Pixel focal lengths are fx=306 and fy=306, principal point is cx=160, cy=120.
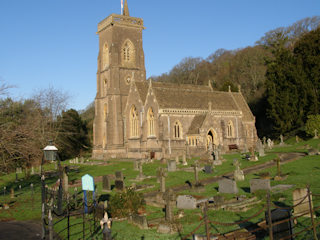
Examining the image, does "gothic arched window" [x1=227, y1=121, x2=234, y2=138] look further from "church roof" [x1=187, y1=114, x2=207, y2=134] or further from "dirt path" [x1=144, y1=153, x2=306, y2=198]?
"dirt path" [x1=144, y1=153, x2=306, y2=198]

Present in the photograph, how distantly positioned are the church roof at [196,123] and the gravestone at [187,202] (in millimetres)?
22309

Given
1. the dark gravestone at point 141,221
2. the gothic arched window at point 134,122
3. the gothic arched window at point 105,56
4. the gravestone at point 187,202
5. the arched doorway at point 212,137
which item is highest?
the gothic arched window at point 105,56

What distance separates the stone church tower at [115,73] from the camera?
44500 millimetres

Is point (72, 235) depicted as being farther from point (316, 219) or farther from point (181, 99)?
point (181, 99)

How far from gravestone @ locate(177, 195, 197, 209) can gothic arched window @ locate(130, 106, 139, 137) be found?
91.7 feet

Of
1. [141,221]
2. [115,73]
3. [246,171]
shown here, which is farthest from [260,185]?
[115,73]

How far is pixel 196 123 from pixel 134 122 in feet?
30.6

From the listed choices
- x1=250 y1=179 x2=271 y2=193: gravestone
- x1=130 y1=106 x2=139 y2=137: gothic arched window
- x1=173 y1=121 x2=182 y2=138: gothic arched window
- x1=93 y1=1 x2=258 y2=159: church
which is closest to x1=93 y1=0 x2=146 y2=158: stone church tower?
x1=93 y1=1 x2=258 y2=159: church

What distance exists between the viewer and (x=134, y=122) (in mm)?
41344

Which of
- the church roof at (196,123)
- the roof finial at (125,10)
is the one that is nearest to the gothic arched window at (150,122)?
the church roof at (196,123)

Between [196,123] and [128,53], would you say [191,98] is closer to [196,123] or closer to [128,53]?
[196,123]

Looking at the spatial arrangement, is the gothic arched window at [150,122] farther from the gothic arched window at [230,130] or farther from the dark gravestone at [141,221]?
the dark gravestone at [141,221]

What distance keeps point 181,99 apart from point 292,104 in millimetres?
14501

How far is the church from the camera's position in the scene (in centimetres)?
3538
